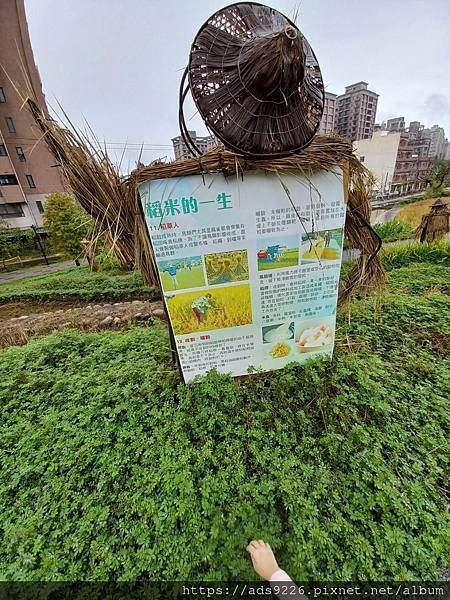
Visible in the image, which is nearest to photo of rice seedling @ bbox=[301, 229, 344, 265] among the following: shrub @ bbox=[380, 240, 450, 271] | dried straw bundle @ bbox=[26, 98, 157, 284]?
dried straw bundle @ bbox=[26, 98, 157, 284]

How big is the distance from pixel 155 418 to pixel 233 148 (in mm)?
2199

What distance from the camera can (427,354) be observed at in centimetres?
288

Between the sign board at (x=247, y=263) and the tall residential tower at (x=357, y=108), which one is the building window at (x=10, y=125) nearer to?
the sign board at (x=247, y=263)

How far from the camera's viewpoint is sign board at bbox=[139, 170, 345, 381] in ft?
6.46

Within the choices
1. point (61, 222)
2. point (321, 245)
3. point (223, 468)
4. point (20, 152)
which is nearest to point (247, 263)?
point (321, 245)

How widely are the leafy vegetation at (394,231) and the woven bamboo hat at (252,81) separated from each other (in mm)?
8664

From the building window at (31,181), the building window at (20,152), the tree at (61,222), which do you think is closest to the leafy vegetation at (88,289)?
the tree at (61,222)

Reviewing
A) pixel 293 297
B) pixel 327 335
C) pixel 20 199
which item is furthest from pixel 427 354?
pixel 20 199

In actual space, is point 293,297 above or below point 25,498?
above

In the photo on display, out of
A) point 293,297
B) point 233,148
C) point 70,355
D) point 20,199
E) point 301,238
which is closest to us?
point 233,148

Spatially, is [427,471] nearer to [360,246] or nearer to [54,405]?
[360,246]

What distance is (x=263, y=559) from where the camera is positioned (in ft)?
4.92

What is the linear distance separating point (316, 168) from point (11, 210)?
2322 centimetres

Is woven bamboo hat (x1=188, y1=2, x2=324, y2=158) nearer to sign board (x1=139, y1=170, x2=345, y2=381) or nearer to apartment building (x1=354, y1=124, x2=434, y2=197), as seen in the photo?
sign board (x1=139, y1=170, x2=345, y2=381)
